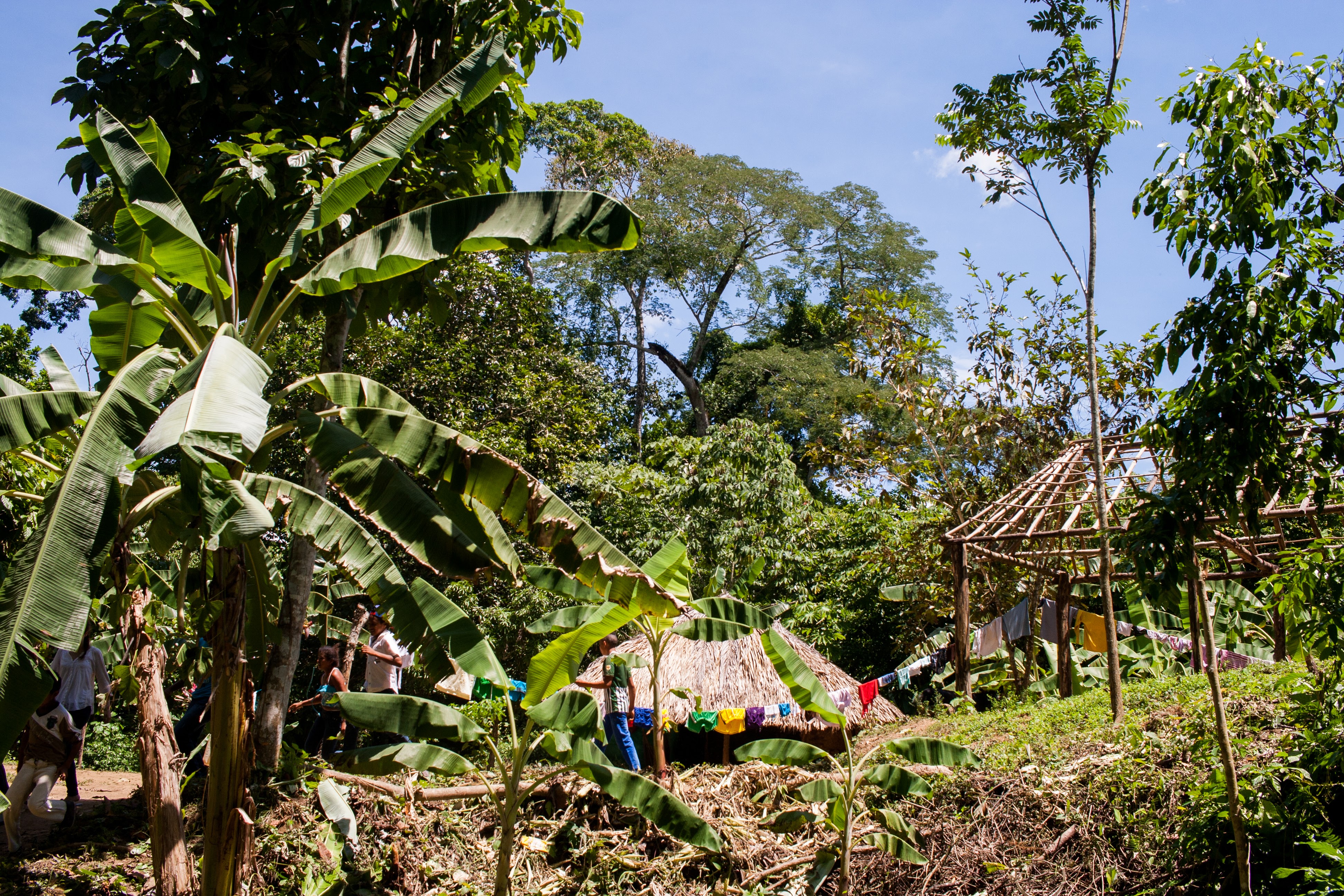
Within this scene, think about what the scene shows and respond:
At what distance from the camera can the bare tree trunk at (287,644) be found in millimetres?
6840

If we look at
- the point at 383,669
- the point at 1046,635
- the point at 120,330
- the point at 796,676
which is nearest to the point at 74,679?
the point at 383,669

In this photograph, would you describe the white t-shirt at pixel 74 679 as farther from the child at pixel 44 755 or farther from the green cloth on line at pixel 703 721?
the green cloth on line at pixel 703 721

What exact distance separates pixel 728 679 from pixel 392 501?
24.3 feet

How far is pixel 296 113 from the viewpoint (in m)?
7.50

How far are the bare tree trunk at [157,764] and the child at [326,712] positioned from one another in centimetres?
258

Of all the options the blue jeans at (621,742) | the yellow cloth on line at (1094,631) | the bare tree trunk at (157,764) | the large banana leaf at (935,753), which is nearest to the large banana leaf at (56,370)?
the bare tree trunk at (157,764)

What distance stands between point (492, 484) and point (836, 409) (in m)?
12.0

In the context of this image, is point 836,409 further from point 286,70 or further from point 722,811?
point 286,70

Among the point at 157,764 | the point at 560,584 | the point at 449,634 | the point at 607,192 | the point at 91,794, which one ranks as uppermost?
the point at 607,192

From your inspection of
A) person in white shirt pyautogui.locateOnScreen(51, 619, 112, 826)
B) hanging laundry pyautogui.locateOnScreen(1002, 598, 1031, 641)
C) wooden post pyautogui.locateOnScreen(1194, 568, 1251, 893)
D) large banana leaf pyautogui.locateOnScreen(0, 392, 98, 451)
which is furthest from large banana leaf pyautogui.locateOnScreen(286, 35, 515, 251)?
hanging laundry pyautogui.locateOnScreen(1002, 598, 1031, 641)

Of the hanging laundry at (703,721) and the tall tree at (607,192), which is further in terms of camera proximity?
the tall tree at (607,192)

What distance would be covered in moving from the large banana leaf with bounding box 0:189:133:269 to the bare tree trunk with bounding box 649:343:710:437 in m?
21.4

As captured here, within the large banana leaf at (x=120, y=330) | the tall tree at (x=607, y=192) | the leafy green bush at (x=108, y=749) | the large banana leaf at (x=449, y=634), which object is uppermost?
the tall tree at (x=607, y=192)

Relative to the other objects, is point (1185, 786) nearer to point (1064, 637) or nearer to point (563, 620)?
point (563, 620)
